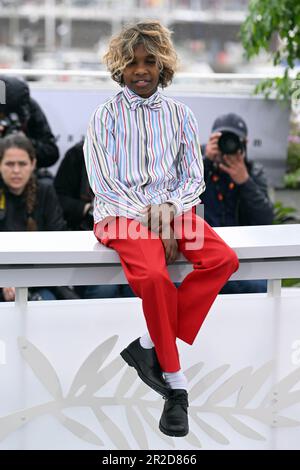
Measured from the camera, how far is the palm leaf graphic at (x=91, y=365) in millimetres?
2621

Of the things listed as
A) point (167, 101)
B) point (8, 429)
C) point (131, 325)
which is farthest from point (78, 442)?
point (167, 101)

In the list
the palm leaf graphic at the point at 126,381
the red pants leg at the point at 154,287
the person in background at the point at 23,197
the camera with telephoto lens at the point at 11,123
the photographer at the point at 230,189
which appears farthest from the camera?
the camera with telephoto lens at the point at 11,123

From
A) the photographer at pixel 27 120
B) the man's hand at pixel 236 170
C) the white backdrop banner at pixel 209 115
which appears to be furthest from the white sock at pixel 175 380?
the white backdrop banner at pixel 209 115

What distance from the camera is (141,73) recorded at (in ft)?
8.64

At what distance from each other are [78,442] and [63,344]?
29cm

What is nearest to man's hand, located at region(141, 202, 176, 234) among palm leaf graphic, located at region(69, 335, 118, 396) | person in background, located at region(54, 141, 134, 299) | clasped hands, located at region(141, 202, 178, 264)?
clasped hands, located at region(141, 202, 178, 264)

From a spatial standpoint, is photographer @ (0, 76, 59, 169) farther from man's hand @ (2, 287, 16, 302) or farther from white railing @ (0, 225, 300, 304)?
white railing @ (0, 225, 300, 304)

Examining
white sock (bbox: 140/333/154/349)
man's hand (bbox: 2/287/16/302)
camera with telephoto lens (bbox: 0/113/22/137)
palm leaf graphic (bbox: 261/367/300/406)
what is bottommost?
palm leaf graphic (bbox: 261/367/300/406)

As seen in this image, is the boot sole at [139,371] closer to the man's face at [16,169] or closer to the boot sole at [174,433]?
the boot sole at [174,433]

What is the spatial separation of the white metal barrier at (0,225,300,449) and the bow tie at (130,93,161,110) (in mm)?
397

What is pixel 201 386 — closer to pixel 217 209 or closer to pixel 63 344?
pixel 63 344

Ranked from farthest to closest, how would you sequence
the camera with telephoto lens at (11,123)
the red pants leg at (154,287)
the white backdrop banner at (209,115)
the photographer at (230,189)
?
1. the white backdrop banner at (209,115)
2. the camera with telephoto lens at (11,123)
3. the photographer at (230,189)
4. the red pants leg at (154,287)

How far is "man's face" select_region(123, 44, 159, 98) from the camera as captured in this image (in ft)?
8.63

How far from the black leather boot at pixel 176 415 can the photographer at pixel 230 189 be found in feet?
6.68
